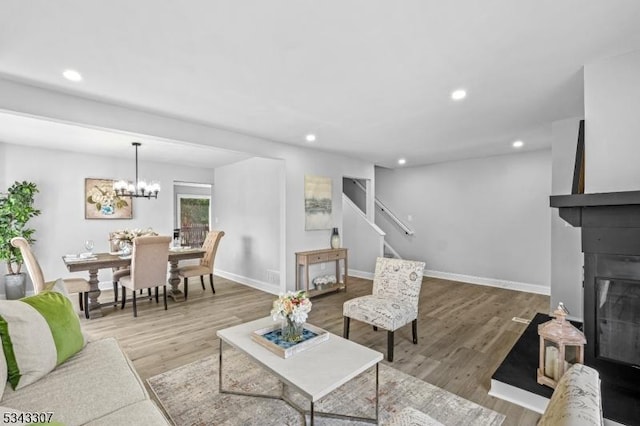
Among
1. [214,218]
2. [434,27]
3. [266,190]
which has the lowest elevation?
[214,218]

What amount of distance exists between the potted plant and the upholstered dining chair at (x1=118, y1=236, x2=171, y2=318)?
5.61ft

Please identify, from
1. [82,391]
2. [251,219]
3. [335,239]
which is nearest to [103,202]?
[251,219]

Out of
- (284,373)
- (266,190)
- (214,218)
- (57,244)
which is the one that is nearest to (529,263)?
(266,190)

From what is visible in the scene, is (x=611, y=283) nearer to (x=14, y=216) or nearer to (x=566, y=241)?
(x=566, y=241)

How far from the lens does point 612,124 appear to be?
7.26 ft

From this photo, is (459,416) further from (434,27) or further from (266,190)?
(266,190)

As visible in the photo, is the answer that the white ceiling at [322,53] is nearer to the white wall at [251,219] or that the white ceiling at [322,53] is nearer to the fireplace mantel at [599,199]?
the fireplace mantel at [599,199]

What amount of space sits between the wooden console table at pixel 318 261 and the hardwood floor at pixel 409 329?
186 millimetres

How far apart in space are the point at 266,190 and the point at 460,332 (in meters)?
3.63

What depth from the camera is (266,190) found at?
211 inches

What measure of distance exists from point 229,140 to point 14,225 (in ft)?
11.8

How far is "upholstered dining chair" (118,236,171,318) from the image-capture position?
3.98 metres

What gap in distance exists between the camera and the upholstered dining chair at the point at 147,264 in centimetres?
398

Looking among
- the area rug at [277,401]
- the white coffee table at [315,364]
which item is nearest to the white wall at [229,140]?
the area rug at [277,401]
